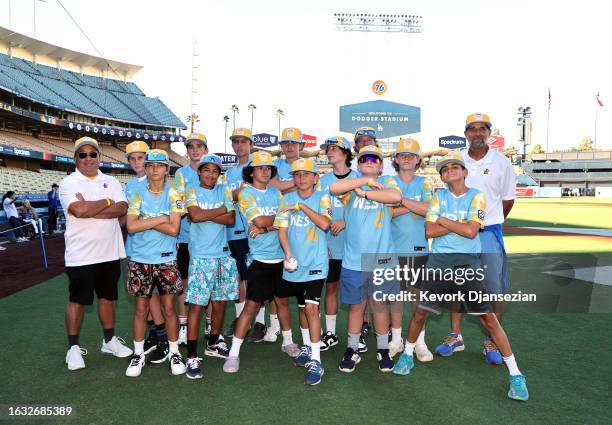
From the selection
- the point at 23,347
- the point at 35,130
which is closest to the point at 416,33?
the point at 35,130

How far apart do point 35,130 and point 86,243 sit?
5168 cm

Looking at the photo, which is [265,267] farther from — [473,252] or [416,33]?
[416,33]

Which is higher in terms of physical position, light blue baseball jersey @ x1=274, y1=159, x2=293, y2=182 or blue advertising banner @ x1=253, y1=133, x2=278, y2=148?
blue advertising banner @ x1=253, y1=133, x2=278, y2=148

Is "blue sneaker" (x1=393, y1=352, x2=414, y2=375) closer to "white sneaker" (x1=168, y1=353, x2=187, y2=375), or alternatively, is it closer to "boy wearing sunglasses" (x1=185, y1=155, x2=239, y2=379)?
"boy wearing sunglasses" (x1=185, y1=155, x2=239, y2=379)

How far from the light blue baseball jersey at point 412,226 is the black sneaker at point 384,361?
3.52 feet

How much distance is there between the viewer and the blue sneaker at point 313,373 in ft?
13.5

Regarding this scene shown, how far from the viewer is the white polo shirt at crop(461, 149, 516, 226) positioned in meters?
4.68

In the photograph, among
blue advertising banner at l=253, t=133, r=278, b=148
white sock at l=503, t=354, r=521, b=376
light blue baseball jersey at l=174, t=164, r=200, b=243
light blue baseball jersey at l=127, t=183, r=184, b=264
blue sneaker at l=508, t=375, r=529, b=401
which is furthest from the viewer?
blue advertising banner at l=253, t=133, r=278, b=148

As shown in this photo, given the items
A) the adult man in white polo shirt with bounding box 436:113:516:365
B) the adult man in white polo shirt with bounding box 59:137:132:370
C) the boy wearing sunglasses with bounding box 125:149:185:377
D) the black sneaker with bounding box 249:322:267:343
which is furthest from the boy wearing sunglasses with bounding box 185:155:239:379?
the adult man in white polo shirt with bounding box 436:113:516:365

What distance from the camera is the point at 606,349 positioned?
490 centimetres

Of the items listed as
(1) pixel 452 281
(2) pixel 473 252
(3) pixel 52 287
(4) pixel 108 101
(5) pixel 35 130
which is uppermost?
(4) pixel 108 101

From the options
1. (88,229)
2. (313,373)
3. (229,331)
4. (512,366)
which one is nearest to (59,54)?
(88,229)

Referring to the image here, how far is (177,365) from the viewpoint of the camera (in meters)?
4.41

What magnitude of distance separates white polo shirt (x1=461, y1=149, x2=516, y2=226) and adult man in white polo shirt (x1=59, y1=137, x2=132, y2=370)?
388 centimetres
